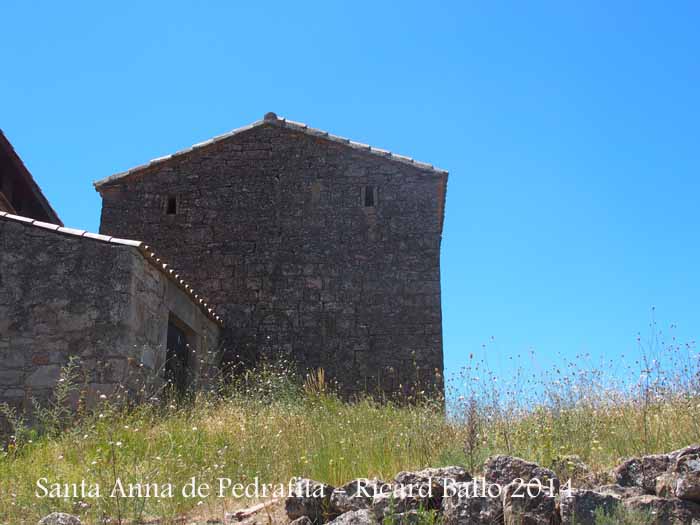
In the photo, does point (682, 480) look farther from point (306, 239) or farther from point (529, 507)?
point (306, 239)

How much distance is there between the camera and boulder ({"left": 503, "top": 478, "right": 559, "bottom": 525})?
468cm

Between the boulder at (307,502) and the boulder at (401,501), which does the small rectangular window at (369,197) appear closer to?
the boulder at (307,502)

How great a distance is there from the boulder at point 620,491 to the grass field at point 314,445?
31 centimetres

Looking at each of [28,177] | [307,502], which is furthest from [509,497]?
[28,177]

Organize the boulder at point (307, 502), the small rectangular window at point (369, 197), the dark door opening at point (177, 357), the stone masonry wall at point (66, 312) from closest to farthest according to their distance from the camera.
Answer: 1. the boulder at point (307, 502)
2. the stone masonry wall at point (66, 312)
3. the dark door opening at point (177, 357)
4. the small rectangular window at point (369, 197)

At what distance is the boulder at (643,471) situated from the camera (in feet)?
16.6

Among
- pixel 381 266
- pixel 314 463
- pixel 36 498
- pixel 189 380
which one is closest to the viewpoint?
pixel 36 498

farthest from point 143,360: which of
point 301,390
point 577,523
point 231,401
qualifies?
point 577,523

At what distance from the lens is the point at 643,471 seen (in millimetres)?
5121

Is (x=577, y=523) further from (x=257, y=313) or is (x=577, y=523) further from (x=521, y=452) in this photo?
(x=257, y=313)

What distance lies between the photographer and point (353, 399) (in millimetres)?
11938

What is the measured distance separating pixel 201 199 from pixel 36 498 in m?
8.47

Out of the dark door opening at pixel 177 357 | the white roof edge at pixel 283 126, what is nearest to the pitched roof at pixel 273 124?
the white roof edge at pixel 283 126

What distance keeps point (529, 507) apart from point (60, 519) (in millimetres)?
2993
